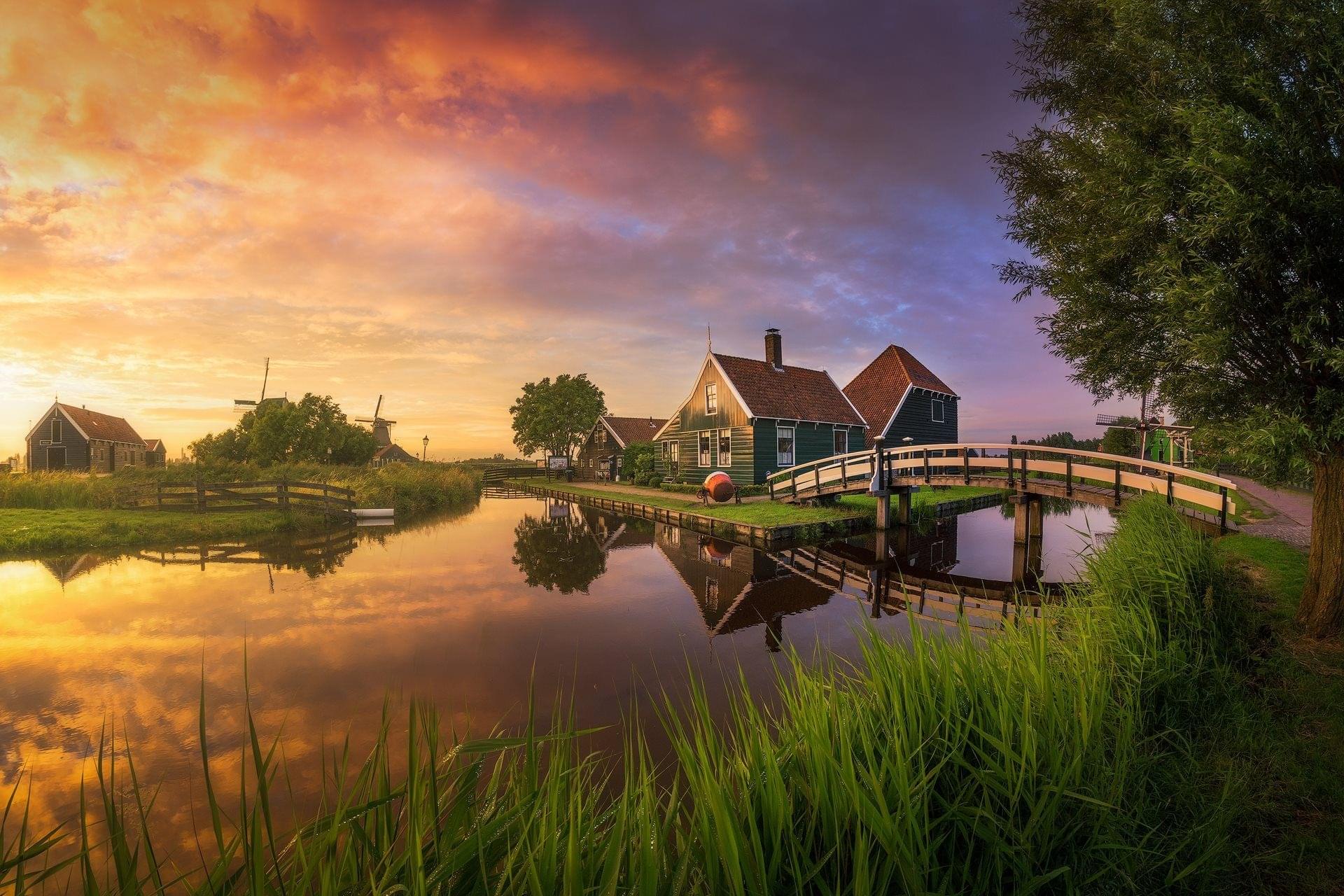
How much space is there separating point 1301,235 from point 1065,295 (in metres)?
2.51

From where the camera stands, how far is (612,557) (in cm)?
1546

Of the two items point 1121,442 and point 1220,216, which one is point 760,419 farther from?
point 1121,442

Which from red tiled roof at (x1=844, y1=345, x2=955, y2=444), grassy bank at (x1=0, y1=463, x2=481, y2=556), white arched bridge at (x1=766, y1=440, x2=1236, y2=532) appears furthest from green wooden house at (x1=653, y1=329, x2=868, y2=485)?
grassy bank at (x1=0, y1=463, x2=481, y2=556)

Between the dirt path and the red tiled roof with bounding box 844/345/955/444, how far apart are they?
48.3 ft

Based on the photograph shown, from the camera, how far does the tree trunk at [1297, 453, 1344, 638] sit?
21.0ft

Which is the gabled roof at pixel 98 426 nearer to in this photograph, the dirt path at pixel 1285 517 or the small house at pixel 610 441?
the small house at pixel 610 441

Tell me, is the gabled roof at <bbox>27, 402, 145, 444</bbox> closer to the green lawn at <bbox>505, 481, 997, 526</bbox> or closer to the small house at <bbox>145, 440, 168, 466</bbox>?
the small house at <bbox>145, 440, 168, 466</bbox>

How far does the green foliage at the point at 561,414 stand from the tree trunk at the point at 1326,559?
48.1 metres

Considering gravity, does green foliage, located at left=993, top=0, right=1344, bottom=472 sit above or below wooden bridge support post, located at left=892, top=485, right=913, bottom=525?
above

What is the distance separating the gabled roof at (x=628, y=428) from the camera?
46.3 m

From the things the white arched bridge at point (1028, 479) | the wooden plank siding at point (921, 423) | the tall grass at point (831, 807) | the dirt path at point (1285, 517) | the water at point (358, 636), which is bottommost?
the water at point (358, 636)

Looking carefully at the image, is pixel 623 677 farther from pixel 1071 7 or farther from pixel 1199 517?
pixel 1199 517

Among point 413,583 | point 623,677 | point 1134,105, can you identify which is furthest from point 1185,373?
point 413,583

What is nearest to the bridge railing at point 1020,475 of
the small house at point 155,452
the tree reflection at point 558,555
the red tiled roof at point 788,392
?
the red tiled roof at point 788,392
